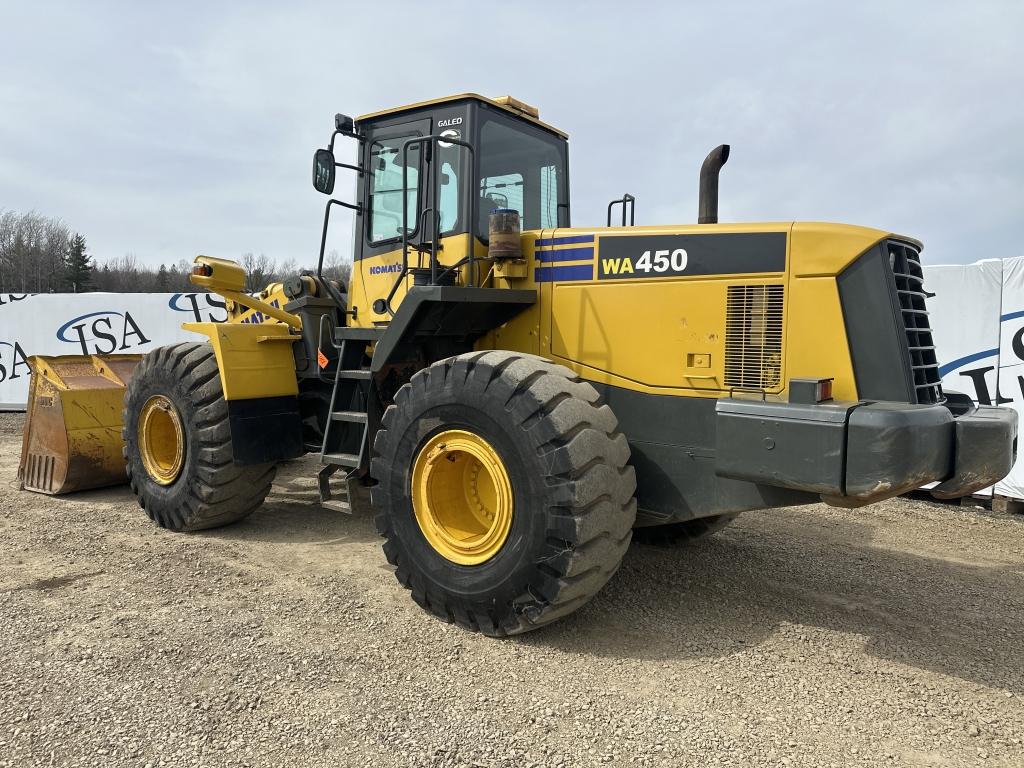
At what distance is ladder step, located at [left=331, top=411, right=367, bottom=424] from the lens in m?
5.03

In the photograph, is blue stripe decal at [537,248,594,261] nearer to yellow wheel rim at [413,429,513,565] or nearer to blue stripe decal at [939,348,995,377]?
yellow wheel rim at [413,429,513,565]

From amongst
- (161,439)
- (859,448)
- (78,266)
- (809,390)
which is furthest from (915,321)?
(78,266)

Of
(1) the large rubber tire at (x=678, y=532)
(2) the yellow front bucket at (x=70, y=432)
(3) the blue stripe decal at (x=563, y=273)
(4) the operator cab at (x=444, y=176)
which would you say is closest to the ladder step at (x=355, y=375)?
(4) the operator cab at (x=444, y=176)

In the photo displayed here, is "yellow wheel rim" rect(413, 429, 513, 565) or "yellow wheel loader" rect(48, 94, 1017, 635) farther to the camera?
"yellow wheel rim" rect(413, 429, 513, 565)

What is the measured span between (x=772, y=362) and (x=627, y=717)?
6.11ft

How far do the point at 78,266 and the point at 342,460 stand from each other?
191 ft

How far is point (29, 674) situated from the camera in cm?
342

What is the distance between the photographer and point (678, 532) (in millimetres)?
5414

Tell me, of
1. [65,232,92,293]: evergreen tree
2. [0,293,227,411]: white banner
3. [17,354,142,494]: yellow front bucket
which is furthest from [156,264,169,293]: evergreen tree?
[17,354,142,494]: yellow front bucket

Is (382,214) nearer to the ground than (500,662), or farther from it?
farther from it

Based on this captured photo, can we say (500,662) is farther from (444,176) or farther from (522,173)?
(522,173)

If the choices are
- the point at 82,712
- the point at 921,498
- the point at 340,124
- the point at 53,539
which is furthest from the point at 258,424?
the point at 921,498

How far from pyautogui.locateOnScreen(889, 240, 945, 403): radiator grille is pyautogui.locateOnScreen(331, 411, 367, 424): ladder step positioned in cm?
335

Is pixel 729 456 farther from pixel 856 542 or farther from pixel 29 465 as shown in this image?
pixel 29 465
